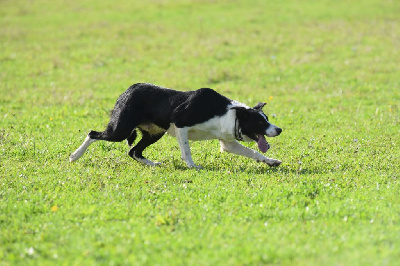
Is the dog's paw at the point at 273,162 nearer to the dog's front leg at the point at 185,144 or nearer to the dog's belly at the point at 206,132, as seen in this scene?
the dog's belly at the point at 206,132

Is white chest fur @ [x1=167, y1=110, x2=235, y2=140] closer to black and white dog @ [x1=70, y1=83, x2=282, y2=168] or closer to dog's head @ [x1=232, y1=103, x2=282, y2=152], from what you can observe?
black and white dog @ [x1=70, y1=83, x2=282, y2=168]

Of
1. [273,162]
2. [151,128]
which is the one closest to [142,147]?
[151,128]

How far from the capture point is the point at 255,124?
852 centimetres

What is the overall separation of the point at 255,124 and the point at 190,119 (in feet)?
3.11

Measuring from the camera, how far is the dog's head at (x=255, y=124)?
8466mm

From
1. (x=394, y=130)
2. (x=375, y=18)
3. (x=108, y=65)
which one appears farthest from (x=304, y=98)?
(x=375, y=18)

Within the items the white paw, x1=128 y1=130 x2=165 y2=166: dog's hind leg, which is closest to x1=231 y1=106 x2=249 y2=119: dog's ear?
the white paw

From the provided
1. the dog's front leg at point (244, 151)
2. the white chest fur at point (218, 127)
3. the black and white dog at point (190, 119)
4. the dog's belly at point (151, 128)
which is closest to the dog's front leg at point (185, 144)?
the black and white dog at point (190, 119)

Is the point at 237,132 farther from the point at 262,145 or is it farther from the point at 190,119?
the point at 190,119

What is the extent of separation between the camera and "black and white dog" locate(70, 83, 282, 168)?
8.53 metres

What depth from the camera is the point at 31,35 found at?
78.9ft

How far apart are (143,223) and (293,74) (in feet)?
37.5

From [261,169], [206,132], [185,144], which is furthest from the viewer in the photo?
[206,132]

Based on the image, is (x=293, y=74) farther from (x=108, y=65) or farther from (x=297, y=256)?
(x=297, y=256)
